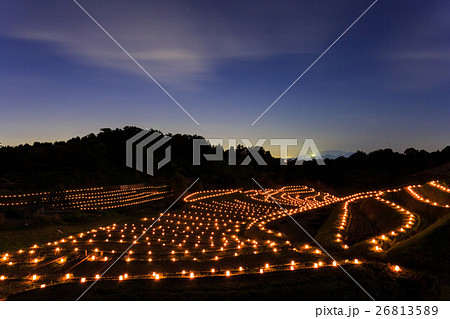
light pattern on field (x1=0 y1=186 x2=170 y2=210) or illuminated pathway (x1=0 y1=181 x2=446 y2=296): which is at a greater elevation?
light pattern on field (x1=0 y1=186 x2=170 y2=210)

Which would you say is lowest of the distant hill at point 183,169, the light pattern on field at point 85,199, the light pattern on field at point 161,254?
the light pattern on field at point 161,254

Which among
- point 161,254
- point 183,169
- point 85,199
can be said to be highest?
point 183,169

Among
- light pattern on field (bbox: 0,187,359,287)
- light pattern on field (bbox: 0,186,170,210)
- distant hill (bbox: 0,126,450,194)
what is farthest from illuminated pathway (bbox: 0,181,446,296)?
distant hill (bbox: 0,126,450,194)

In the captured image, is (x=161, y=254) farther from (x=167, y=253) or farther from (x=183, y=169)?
(x=183, y=169)
